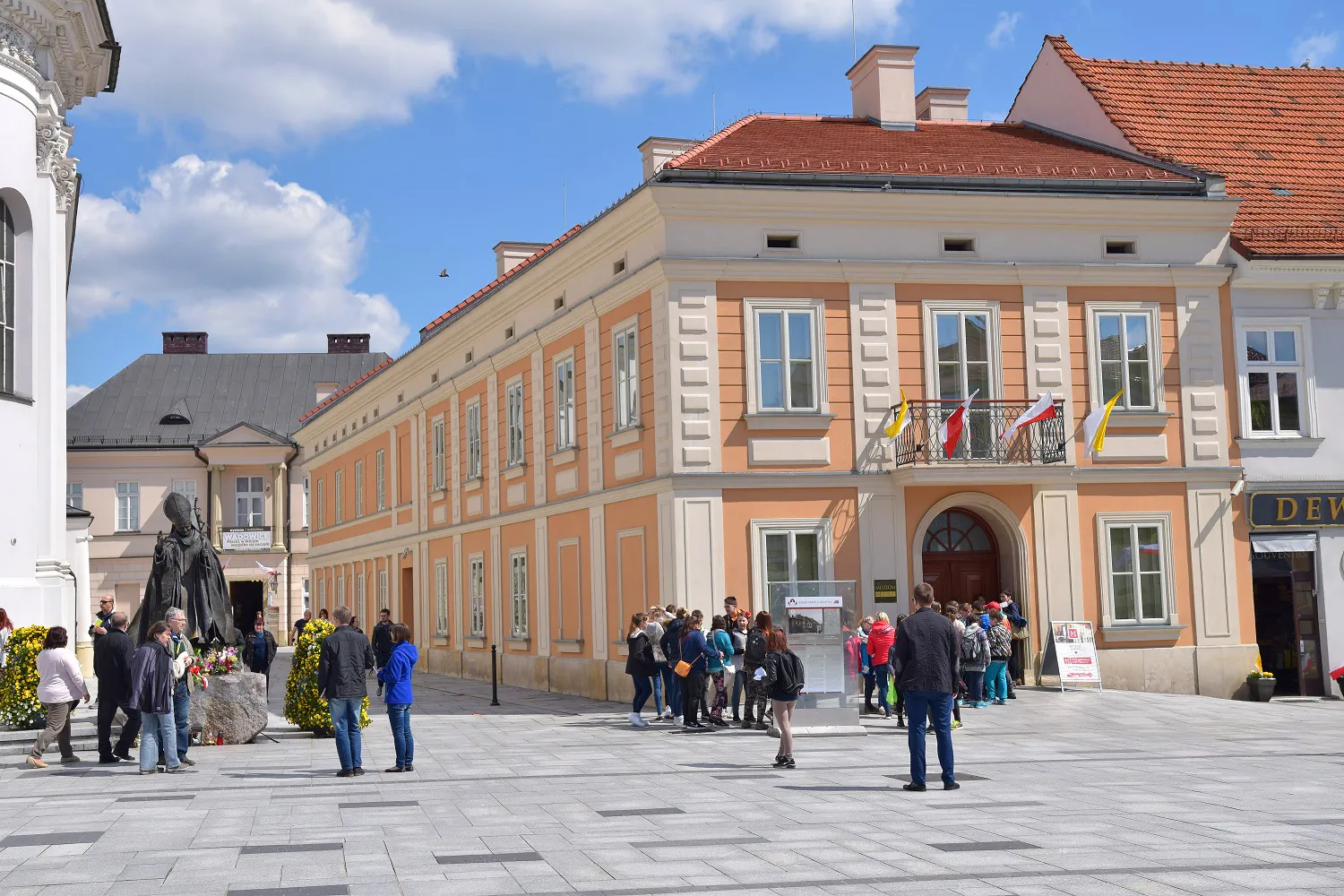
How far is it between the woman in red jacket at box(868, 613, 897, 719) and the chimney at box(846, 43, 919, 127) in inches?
463

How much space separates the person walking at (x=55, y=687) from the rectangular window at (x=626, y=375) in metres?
10.3

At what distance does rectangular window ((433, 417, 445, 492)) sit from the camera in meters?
36.3

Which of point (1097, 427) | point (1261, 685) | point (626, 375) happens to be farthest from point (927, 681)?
point (1261, 685)

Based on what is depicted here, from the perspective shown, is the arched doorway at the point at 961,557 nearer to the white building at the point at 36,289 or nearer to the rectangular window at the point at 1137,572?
the rectangular window at the point at 1137,572

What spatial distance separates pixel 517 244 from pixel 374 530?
11398 mm

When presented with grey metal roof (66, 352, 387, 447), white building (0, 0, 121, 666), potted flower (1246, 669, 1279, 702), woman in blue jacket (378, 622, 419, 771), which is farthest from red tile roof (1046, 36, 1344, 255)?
grey metal roof (66, 352, 387, 447)

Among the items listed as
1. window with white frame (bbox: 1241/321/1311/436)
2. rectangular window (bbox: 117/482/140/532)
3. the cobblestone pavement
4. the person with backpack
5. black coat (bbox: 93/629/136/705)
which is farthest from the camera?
rectangular window (bbox: 117/482/140/532)

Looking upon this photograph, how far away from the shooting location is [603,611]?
25.5 meters

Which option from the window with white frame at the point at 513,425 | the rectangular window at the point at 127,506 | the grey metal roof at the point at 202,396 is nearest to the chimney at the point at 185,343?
the grey metal roof at the point at 202,396

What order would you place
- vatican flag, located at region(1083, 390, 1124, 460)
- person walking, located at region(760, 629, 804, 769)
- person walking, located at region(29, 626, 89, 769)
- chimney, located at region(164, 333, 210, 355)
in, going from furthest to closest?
chimney, located at region(164, 333, 210, 355), vatican flag, located at region(1083, 390, 1124, 460), person walking, located at region(29, 626, 89, 769), person walking, located at region(760, 629, 804, 769)

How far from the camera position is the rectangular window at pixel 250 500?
62031 millimetres

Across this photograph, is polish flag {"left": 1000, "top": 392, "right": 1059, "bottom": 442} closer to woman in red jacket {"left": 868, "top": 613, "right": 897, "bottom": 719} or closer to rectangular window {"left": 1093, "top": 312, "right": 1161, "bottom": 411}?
rectangular window {"left": 1093, "top": 312, "right": 1161, "bottom": 411}

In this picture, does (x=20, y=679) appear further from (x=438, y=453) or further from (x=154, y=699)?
(x=438, y=453)

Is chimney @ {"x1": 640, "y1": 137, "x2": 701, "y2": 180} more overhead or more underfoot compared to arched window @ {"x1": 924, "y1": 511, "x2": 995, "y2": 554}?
more overhead
